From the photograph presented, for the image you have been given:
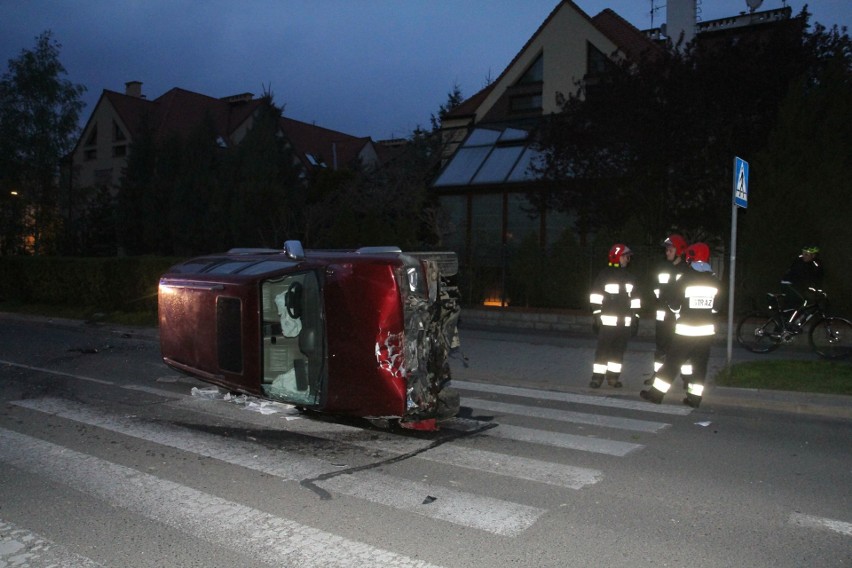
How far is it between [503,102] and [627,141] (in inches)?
445

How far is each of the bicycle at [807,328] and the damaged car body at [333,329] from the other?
7.17m

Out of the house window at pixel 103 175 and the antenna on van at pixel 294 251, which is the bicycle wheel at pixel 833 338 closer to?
the antenna on van at pixel 294 251

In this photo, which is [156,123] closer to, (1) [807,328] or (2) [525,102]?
(2) [525,102]

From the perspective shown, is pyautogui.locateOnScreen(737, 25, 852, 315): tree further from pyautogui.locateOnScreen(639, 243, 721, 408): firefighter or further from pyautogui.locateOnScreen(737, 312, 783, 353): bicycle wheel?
pyautogui.locateOnScreen(639, 243, 721, 408): firefighter

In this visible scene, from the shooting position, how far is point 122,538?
4195 millimetres

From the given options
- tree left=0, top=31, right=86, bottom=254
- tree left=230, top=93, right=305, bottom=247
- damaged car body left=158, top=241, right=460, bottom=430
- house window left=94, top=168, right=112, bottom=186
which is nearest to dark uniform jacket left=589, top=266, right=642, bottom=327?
damaged car body left=158, top=241, right=460, bottom=430

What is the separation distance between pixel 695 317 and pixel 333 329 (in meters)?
3.95

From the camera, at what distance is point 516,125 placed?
24.8m

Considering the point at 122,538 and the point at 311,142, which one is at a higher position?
the point at 311,142

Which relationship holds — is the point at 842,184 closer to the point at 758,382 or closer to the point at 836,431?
the point at 758,382

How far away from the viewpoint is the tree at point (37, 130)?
29438 millimetres

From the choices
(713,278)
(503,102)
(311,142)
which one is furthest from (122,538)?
(311,142)

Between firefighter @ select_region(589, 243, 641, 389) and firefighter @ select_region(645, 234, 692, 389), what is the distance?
400mm

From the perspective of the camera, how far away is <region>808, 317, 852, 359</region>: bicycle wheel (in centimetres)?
1120
